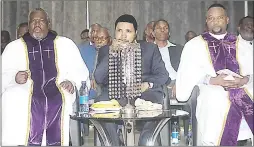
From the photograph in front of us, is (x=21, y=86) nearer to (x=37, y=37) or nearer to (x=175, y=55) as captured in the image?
(x=37, y=37)

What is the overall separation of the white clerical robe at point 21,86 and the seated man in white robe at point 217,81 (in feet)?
3.36

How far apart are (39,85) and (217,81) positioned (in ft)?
5.32

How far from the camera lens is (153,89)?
14.8 feet

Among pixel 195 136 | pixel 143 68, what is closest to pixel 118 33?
pixel 143 68

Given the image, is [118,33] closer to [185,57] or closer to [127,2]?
[185,57]

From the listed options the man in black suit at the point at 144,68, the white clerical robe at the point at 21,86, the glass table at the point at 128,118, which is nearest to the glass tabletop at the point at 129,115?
the glass table at the point at 128,118

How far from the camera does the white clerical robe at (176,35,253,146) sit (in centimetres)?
414

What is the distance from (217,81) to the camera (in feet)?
14.0

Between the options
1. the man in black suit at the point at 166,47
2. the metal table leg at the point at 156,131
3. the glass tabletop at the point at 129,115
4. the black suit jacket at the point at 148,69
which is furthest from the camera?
the man in black suit at the point at 166,47

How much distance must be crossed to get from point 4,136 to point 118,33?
1.38m

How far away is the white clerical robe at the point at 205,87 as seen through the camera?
4141 mm

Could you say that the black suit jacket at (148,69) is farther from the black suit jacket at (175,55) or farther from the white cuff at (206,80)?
the black suit jacket at (175,55)

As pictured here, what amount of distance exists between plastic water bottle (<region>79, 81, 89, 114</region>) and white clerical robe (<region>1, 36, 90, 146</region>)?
56mm

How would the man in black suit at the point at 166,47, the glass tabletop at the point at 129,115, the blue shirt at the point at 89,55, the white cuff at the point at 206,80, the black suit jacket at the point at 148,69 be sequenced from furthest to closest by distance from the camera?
the man in black suit at the point at 166,47 < the blue shirt at the point at 89,55 < the black suit jacket at the point at 148,69 < the white cuff at the point at 206,80 < the glass tabletop at the point at 129,115
